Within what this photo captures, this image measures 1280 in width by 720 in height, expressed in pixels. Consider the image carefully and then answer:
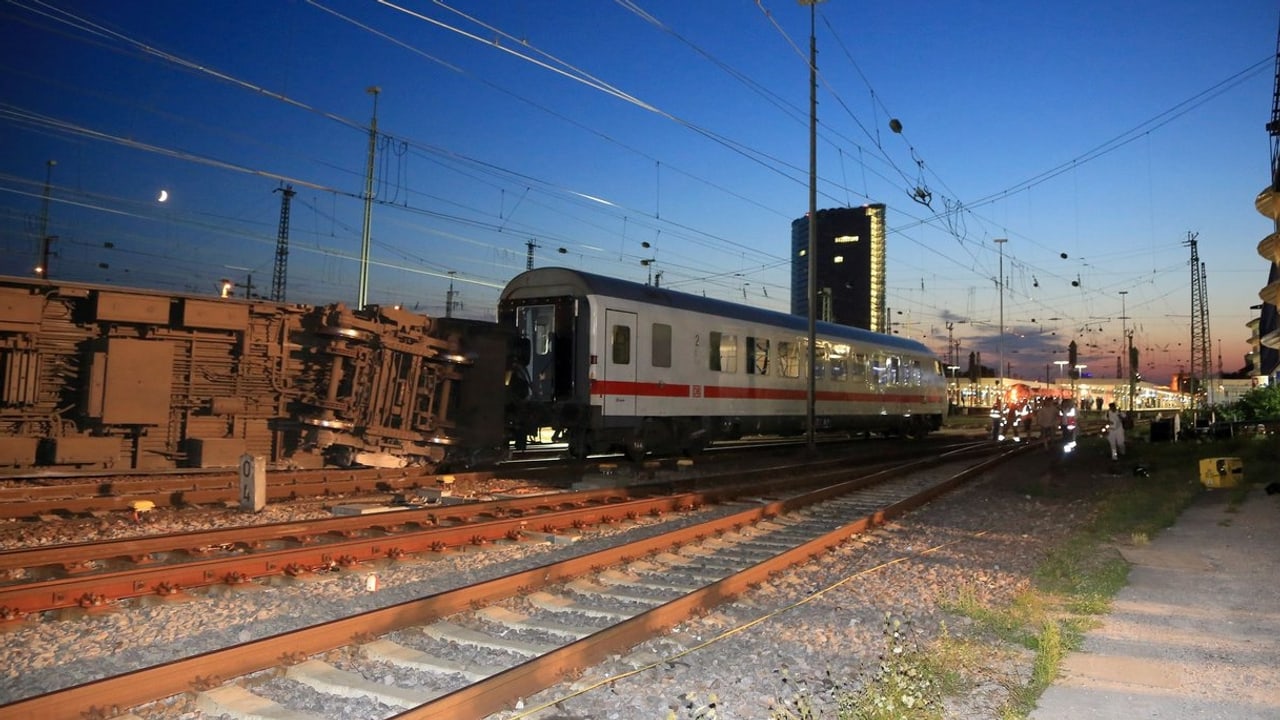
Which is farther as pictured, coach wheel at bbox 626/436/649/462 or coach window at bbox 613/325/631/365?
coach wheel at bbox 626/436/649/462

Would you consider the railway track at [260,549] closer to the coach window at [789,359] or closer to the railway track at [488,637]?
the railway track at [488,637]

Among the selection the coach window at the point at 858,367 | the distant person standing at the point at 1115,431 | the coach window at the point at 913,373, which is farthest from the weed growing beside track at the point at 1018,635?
the coach window at the point at 913,373

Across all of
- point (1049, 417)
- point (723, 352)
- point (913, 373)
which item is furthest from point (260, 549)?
point (1049, 417)

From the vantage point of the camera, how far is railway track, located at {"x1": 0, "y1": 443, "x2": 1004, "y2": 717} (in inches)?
171

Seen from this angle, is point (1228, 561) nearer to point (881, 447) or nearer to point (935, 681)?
point (935, 681)

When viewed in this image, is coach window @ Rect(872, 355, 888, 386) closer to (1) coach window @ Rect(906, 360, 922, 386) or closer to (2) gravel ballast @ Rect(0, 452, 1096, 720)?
(1) coach window @ Rect(906, 360, 922, 386)

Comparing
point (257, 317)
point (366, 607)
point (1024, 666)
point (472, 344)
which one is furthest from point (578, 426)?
point (1024, 666)

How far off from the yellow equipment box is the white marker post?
52.9 feet

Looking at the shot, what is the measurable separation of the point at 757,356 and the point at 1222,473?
9.35 metres

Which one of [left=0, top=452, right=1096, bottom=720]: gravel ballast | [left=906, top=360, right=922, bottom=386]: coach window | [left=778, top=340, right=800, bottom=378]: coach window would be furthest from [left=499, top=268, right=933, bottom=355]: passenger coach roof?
[left=906, top=360, right=922, bottom=386]: coach window

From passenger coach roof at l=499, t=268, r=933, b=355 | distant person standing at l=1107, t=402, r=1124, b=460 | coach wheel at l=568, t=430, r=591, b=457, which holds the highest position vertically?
passenger coach roof at l=499, t=268, r=933, b=355

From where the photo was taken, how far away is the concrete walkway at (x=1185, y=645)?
15.6ft

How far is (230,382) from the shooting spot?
1293 cm

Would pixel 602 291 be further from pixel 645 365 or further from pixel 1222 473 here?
pixel 1222 473
